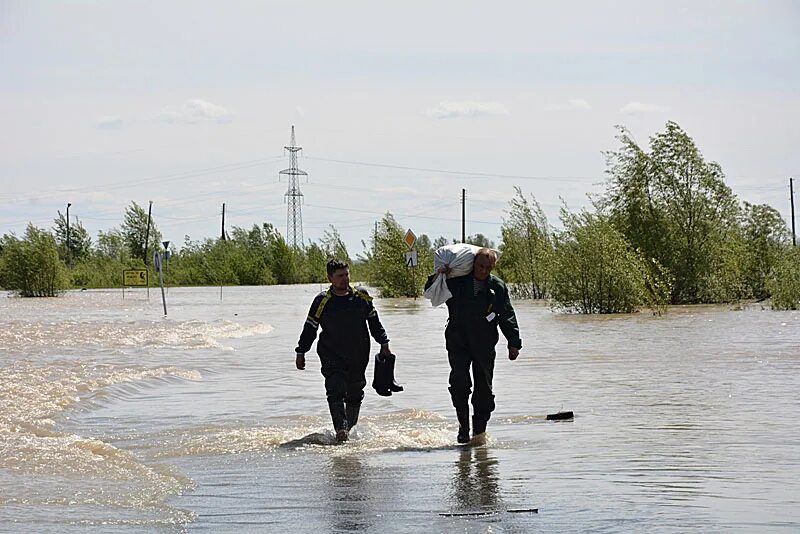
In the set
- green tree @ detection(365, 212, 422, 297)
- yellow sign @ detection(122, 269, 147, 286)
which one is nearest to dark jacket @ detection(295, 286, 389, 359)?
green tree @ detection(365, 212, 422, 297)

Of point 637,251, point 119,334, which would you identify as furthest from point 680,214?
point 119,334

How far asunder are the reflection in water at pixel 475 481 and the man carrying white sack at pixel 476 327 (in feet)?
1.52

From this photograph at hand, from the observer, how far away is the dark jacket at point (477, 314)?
9641 millimetres

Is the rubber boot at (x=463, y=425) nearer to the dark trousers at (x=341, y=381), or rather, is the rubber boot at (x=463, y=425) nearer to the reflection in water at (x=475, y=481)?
the reflection in water at (x=475, y=481)

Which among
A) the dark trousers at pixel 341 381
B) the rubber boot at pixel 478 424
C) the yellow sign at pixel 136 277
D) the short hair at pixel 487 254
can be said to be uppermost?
the yellow sign at pixel 136 277

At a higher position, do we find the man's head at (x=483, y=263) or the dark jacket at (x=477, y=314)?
the man's head at (x=483, y=263)

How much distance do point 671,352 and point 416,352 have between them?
4.26 meters

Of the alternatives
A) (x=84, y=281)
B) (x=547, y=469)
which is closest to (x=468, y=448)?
(x=547, y=469)

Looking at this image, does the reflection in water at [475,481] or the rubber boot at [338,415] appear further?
the rubber boot at [338,415]

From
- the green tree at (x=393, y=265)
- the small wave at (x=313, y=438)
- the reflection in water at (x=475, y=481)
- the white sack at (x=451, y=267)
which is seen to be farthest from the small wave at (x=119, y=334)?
the green tree at (x=393, y=265)

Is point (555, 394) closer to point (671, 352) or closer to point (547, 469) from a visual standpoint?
point (547, 469)

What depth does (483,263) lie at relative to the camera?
963cm

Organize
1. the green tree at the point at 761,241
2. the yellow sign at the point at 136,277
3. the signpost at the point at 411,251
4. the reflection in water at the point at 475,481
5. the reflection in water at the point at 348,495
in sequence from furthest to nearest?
the yellow sign at the point at 136,277 → the signpost at the point at 411,251 → the green tree at the point at 761,241 → the reflection in water at the point at 475,481 → the reflection in water at the point at 348,495

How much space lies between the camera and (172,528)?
6.71 metres
